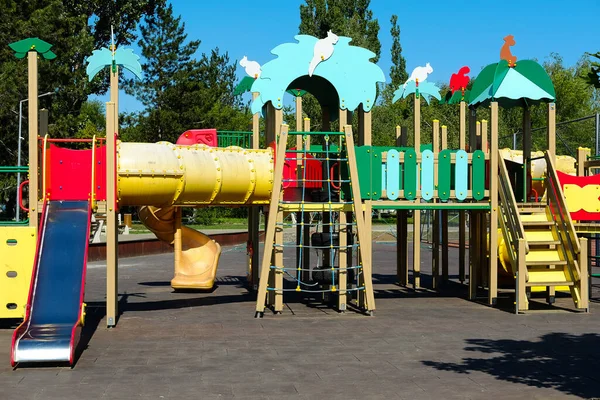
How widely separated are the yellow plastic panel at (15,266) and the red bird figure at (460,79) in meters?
10.4

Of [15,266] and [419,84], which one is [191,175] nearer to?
[15,266]

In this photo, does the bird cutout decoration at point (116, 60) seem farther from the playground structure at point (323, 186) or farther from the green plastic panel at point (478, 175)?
the green plastic panel at point (478, 175)

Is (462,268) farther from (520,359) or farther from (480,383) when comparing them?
(480,383)

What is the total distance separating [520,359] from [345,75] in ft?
21.0

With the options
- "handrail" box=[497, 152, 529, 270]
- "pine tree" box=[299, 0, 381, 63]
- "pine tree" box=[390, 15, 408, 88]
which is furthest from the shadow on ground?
"pine tree" box=[390, 15, 408, 88]

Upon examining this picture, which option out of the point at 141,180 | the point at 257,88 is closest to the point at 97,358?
the point at 141,180

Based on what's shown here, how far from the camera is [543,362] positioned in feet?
30.7

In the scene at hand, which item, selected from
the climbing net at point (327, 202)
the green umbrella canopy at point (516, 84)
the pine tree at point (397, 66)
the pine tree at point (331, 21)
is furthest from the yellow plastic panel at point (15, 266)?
the pine tree at point (397, 66)

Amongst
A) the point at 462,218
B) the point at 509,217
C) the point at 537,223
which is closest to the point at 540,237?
the point at 537,223

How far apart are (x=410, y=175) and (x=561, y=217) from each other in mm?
2792

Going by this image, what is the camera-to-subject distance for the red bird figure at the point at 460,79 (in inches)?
719

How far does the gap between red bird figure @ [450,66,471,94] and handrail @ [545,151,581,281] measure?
404 centimetres

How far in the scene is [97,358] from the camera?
962cm

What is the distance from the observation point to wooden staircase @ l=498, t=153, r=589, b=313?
45.0ft
